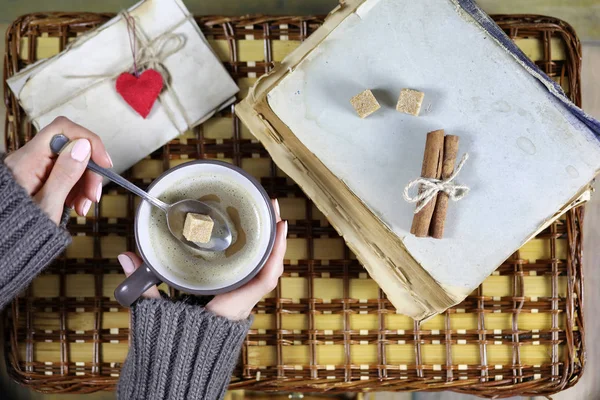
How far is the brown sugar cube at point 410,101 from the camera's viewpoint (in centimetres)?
69

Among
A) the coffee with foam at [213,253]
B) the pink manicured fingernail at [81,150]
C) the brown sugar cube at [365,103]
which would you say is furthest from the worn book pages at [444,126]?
the pink manicured fingernail at [81,150]

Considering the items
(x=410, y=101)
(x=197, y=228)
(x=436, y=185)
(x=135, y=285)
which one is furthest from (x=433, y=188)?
(x=135, y=285)

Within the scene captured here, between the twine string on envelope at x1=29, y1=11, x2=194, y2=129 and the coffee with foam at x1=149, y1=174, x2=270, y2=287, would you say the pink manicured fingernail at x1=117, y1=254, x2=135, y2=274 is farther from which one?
the twine string on envelope at x1=29, y1=11, x2=194, y2=129

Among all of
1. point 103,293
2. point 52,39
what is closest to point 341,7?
point 52,39

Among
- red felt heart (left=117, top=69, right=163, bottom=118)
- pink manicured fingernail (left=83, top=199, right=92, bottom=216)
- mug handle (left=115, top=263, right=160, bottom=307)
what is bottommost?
mug handle (left=115, top=263, right=160, bottom=307)

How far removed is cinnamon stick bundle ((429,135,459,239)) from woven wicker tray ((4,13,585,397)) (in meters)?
0.21

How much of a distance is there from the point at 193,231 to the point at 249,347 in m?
0.28

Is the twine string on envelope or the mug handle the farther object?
the twine string on envelope

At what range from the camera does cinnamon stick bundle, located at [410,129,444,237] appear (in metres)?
0.68

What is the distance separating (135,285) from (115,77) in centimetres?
35

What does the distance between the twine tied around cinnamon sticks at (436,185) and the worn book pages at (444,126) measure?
22 millimetres

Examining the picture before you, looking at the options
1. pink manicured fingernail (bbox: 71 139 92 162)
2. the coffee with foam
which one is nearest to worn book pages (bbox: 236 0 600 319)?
the coffee with foam

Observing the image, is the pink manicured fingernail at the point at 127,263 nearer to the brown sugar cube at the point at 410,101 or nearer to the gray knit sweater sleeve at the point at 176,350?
the gray knit sweater sleeve at the point at 176,350

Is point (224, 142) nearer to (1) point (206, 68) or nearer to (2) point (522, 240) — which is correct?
(1) point (206, 68)
